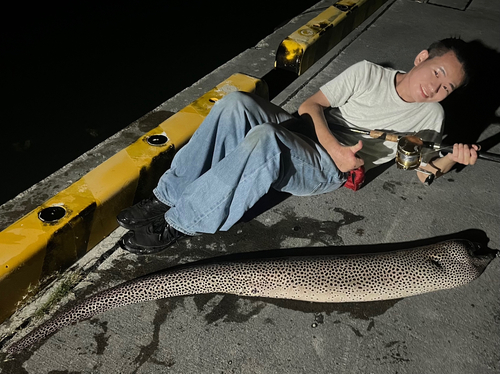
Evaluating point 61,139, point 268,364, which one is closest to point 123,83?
point 61,139

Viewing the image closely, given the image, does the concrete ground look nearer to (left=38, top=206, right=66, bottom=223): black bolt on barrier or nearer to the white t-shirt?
(left=38, top=206, right=66, bottom=223): black bolt on barrier

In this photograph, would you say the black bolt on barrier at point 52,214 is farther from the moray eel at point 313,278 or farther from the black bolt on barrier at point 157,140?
the black bolt on barrier at point 157,140

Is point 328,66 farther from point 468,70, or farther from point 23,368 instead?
point 23,368

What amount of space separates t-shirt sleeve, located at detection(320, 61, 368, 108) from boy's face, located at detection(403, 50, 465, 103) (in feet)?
1.03

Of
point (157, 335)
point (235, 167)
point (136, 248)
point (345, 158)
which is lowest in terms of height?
point (157, 335)

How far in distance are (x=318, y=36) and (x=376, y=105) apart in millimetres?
2121

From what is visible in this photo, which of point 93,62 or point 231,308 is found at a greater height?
point 231,308

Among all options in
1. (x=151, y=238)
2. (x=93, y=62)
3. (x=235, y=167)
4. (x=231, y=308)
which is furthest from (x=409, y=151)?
(x=93, y=62)

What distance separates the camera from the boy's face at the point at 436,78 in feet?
8.45

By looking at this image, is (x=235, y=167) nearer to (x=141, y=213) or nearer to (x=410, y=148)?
(x=141, y=213)

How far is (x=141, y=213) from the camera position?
9.12ft

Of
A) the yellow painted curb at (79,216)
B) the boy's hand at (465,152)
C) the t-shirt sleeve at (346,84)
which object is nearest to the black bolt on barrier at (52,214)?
the yellow painted curb at (79,216)

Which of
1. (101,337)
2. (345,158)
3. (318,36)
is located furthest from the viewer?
(318,36)

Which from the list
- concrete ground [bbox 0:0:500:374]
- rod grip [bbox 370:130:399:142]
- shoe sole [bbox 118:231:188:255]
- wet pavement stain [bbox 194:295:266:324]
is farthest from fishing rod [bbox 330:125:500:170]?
shoe sole [bbox 118:231:188:255]
